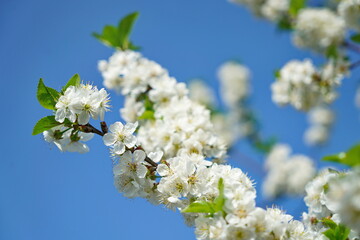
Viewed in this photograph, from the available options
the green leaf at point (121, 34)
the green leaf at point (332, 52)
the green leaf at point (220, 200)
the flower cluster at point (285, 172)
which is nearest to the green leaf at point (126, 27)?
the green leaf at point (121, 34)

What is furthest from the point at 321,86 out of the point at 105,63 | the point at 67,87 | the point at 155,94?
the point at 67,87

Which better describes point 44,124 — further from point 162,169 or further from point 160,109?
point 160,109

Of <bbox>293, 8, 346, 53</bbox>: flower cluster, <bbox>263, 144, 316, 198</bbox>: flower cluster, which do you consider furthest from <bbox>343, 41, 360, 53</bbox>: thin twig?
<bbox>263, 144, 316, 198</bbox>: flower cluster

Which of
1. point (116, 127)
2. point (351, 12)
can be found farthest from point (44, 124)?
point (351, 12)

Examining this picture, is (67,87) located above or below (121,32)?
below

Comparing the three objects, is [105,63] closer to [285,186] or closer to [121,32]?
[121,32]
